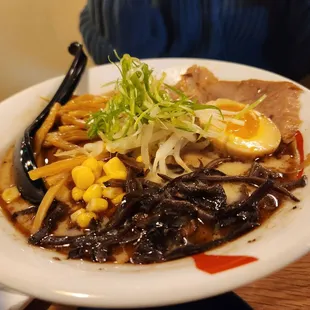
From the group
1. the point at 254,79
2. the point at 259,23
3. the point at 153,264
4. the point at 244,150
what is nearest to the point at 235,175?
the point at 244,150

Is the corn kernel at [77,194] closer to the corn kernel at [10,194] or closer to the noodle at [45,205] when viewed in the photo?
the noodle at [45,205]

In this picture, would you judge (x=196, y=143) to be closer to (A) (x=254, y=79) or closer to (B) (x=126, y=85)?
(B) (x=126, y=85)

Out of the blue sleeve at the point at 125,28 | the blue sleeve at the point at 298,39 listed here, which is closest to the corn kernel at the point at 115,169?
the blue sleeve at the point at 125,28

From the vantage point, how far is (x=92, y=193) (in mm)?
1163

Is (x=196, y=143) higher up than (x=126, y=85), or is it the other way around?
(x=126, y=85)

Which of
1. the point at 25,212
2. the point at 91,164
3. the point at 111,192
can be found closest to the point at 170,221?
the point at 111,192

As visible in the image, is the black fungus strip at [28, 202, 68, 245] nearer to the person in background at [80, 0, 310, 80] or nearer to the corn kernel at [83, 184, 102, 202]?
the corn kernel at [83, 184, 102, 202]

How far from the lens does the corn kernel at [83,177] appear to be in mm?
1187

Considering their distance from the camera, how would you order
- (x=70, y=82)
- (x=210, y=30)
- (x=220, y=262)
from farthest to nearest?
1. (x=210, y=30)
2. (x=70, y=82)
3. (x=220, y=262)

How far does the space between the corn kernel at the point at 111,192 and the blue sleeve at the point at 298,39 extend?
3.90 feet

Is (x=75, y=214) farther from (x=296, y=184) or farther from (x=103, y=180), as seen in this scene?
(x=296, y=184)

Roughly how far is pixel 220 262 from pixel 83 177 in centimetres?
47

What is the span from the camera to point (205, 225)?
3.44 ft

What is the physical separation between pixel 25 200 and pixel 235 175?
0.58 meters
